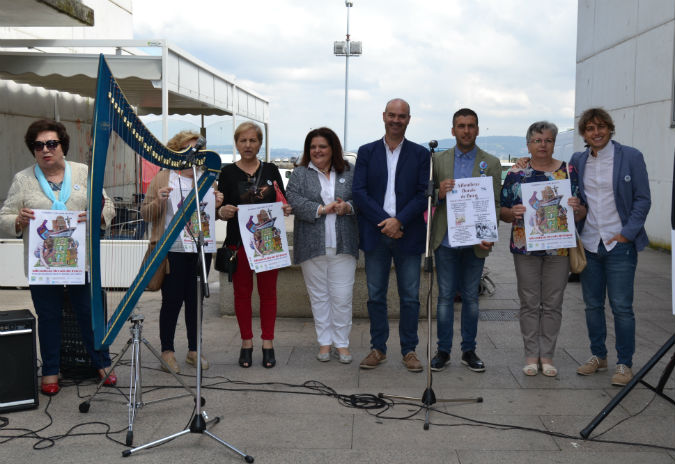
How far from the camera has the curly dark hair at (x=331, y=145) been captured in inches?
222

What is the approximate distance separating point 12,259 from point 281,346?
4753mm

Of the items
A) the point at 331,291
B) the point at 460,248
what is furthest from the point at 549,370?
the point at 331,291

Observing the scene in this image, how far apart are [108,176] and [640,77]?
42.5 ft

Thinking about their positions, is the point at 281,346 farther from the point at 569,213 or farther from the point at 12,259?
the point at 12,259

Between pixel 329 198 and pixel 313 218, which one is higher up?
pixel 329 198

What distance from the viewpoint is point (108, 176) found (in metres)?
3.85

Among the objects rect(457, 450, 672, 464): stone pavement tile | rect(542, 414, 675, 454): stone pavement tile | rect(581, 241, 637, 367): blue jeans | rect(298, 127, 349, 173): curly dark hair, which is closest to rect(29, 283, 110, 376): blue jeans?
rect(298, 127, 349, 173): curly dark hair

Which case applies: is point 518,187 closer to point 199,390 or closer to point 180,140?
point 180,140

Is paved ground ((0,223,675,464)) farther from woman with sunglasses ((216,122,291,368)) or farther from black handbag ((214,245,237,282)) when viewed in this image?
black handbag ((214,245,237,282))

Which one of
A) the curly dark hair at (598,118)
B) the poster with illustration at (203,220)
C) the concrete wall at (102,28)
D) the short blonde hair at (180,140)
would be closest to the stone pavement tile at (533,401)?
the curly dark hair at (598,118)

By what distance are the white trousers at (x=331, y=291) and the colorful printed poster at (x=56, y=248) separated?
183cm

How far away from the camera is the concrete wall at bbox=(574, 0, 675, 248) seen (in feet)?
42.4

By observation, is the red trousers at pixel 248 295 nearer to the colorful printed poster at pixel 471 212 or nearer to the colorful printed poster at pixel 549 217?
the colorful printed poster at pixel 471 212

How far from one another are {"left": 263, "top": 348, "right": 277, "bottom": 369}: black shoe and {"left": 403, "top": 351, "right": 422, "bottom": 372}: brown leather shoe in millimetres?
1094
